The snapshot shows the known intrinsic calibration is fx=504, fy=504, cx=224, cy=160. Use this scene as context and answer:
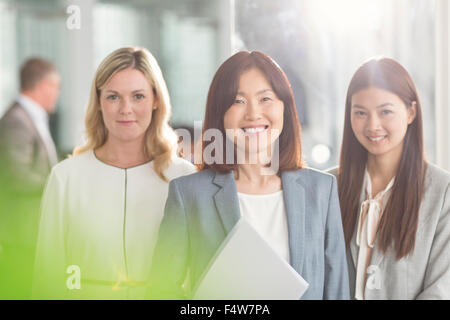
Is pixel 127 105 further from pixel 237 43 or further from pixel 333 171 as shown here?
pixel 333 171

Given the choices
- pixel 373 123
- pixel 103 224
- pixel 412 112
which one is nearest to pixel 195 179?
pixel 103 224

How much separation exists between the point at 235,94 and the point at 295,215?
39cm

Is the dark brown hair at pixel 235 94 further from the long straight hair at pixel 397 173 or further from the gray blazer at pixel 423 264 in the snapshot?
the gray blazer at pixel 423 264

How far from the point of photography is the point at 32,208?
5.29ft

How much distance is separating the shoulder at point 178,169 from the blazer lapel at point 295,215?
29 cm

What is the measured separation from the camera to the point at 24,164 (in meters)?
1.62

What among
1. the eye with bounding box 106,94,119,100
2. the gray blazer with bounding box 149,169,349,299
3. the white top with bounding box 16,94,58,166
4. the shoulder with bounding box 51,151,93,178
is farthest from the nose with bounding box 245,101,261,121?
the white top with bounding box 16,94,58,166

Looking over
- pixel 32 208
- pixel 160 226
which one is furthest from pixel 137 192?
pixel 32 208

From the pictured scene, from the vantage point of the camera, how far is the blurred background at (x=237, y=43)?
1.62 m

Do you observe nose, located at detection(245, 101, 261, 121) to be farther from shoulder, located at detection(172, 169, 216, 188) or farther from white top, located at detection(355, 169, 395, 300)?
white top, located at detection(355, 169, 395, 300)

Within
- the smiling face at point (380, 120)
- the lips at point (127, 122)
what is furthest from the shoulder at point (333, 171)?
the lips at point (127, 122)

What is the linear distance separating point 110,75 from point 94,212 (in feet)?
1.39

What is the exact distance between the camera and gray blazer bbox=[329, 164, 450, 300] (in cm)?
155

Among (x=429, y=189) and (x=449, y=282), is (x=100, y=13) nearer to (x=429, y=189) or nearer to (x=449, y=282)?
(x=429, y=189)
